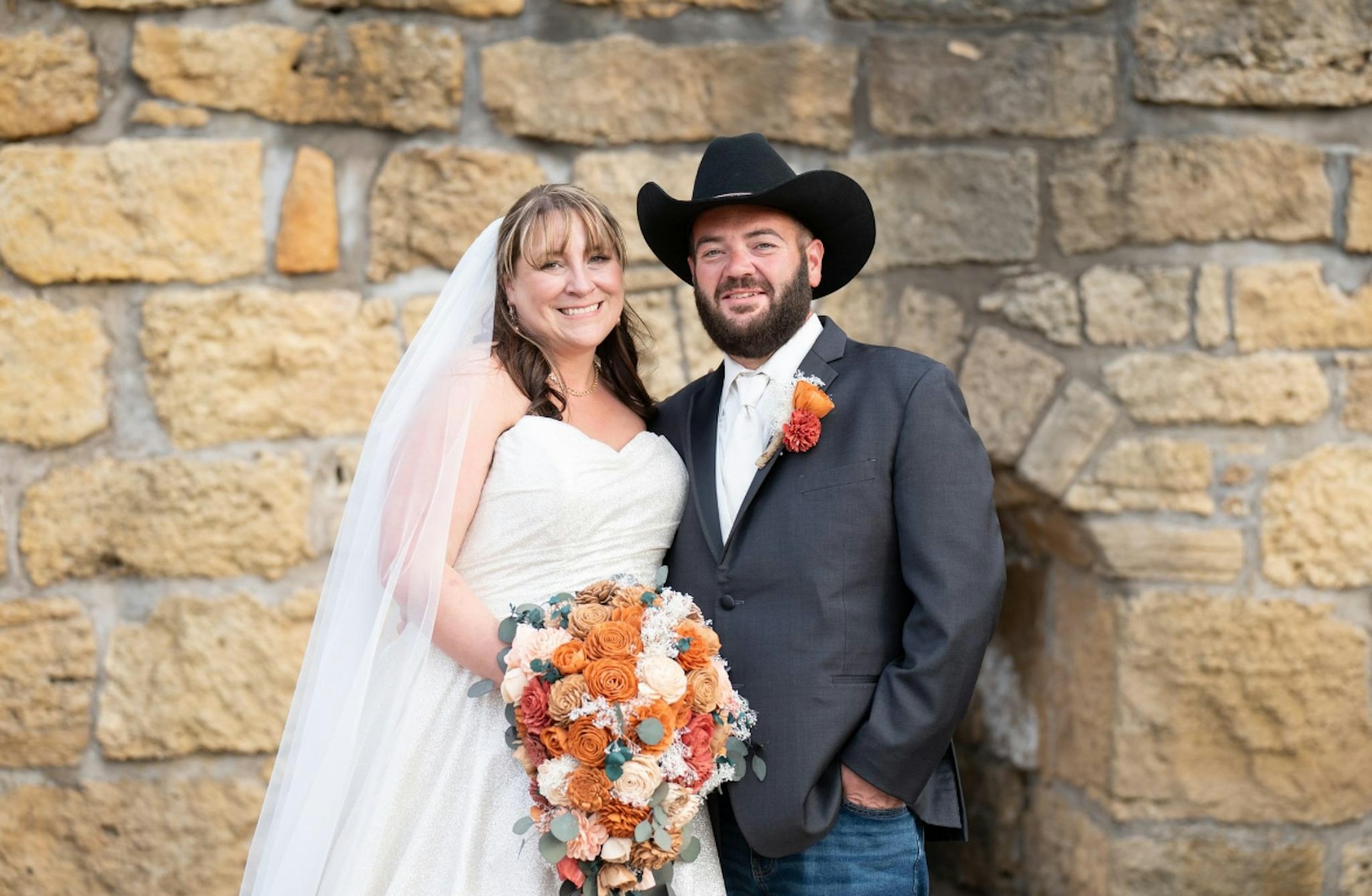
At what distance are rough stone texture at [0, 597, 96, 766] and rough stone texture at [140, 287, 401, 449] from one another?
22.7 inches

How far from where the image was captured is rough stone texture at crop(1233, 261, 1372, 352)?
3439 mm

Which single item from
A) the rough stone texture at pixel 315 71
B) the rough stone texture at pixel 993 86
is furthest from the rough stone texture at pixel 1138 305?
the rough stone texture at pixel 315 71

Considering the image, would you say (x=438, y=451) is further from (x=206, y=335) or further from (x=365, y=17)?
(x=365, y=17)

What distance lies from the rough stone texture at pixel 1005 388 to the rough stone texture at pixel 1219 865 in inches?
44.9

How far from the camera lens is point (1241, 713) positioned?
339 cm

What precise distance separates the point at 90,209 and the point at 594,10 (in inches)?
58.3

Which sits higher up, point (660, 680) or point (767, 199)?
point (767, 199)

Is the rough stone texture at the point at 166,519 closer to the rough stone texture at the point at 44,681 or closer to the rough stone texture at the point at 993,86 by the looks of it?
the rough stone texture at the point at 44,681

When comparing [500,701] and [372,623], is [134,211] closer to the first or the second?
[372,623]

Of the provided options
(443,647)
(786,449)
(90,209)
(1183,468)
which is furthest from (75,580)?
(1183,468)

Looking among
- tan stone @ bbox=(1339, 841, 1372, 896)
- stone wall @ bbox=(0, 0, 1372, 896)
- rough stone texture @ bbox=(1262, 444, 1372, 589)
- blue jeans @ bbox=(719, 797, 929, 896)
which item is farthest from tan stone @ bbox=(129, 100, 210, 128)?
tan stone @ bbox=(1339, 841, 1372, 896)

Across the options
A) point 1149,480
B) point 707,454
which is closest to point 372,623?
point 707,454

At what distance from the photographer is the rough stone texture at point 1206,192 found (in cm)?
345

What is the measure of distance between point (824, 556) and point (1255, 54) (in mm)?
2099
